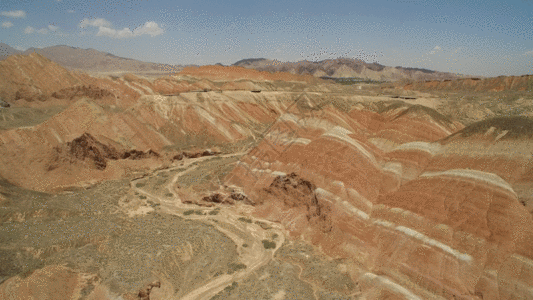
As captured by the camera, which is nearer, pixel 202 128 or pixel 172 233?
pixel 172 233

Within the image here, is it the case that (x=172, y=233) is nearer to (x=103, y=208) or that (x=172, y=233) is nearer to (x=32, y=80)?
(x=103, y=208)

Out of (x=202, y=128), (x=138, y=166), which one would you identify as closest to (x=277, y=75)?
(x=202, y=128)

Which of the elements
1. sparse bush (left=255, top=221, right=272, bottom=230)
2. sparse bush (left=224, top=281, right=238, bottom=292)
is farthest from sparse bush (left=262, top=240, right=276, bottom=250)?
sparse bush (left=224, top=281, right=238, bottom=292)

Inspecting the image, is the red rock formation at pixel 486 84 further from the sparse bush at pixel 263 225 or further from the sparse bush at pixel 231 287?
the sparse bush at pixel 231 287

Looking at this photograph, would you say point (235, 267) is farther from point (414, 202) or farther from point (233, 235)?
point (414, 202)

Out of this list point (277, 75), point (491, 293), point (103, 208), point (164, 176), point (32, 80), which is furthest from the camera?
point (277, 75)

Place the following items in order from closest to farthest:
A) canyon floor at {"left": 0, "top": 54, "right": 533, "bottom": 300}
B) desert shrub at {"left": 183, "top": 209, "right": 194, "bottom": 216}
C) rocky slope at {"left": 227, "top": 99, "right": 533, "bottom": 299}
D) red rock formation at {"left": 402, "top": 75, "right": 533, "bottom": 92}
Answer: rocky slope at {"left": 227, "top": 99, "right": 533, "bottom": 299} < canyon floor at {"left": 0, "top": 54, "right": 533, "bottom": 300} < desert shrub at {"left": 183, "top": 209, "right": 194, "bottom": 216} < red rock formation at {"left": 402, "top": 75, "right": 533, "bottom": 92}

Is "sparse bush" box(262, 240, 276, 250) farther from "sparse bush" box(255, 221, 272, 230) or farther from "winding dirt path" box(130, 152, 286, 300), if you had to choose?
"sparse bush" box(255, 221, 272, 230)

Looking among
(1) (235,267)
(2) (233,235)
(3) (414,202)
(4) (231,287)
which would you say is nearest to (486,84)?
(3) (414,202)
